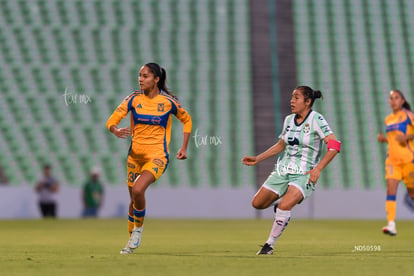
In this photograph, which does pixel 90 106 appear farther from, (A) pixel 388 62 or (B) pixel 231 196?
(A) pixel 388 62

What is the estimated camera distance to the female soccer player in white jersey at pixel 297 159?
343 inches

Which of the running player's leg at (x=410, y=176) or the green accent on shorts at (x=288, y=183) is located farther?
the running player's leg at (x=410, y=176)

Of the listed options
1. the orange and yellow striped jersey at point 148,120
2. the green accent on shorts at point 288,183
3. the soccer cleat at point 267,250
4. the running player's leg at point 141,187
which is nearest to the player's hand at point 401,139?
the green accent on shorts at point 288,183

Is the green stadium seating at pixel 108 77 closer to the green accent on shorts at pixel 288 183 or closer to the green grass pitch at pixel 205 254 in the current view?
the green grass pitch at pixel 205 254

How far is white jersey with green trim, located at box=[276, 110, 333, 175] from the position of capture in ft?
28.9

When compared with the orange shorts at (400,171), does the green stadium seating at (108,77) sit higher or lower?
higher

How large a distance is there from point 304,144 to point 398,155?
4.10 meters

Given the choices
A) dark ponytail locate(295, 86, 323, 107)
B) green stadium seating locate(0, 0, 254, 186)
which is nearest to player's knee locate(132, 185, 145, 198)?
dark ponytail locate(295, 86, 323, 107)

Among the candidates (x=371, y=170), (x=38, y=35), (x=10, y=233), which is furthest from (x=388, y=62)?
(x=10, y=233)

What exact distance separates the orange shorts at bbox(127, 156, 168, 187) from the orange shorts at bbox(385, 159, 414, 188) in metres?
4.71

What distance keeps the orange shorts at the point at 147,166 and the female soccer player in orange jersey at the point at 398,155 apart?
182 inches

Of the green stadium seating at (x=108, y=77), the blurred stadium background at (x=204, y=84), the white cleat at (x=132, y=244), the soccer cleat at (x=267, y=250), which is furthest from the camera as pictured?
the green stadium seating at (x=108, y=77)

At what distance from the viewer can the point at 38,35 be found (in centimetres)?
2583

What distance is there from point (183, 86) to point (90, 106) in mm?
2736
